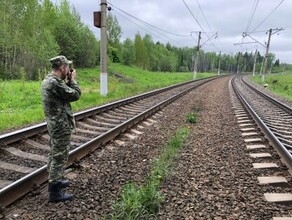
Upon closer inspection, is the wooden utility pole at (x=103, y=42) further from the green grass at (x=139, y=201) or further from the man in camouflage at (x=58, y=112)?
the man in camouflage at (x=58, y=112)

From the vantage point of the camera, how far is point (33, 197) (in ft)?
13.4

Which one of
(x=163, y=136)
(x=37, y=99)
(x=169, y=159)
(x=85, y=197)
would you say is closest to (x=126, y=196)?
(x=85, y=197)

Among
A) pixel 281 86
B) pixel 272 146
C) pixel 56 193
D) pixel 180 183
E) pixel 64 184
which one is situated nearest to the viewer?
pixel 56 193

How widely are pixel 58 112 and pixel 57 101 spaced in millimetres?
133

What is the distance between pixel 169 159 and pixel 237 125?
4.17 metres

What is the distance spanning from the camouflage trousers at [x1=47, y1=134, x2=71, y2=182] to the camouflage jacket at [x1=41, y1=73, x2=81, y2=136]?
88mm

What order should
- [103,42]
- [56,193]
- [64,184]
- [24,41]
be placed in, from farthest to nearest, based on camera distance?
[24,41] < [103,42] < [64,184] < [56,193]

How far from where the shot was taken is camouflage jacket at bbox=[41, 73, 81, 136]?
377 centimetres

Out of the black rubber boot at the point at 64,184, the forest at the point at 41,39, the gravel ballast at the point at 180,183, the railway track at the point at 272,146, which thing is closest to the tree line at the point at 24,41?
the forest at the point at 41,39

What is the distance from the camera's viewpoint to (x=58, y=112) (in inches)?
153

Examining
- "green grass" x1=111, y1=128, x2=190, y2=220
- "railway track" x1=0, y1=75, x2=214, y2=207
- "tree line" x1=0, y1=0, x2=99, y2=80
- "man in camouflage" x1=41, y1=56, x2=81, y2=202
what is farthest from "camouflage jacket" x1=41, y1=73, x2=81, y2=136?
"tree line" x1=0, y1=0, x2=99, y2=80

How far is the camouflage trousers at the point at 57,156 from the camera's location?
3979mm

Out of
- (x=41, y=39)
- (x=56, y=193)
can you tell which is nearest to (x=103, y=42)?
(x=56, y=193)

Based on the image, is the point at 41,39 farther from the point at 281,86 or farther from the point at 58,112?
the point at 58,112
